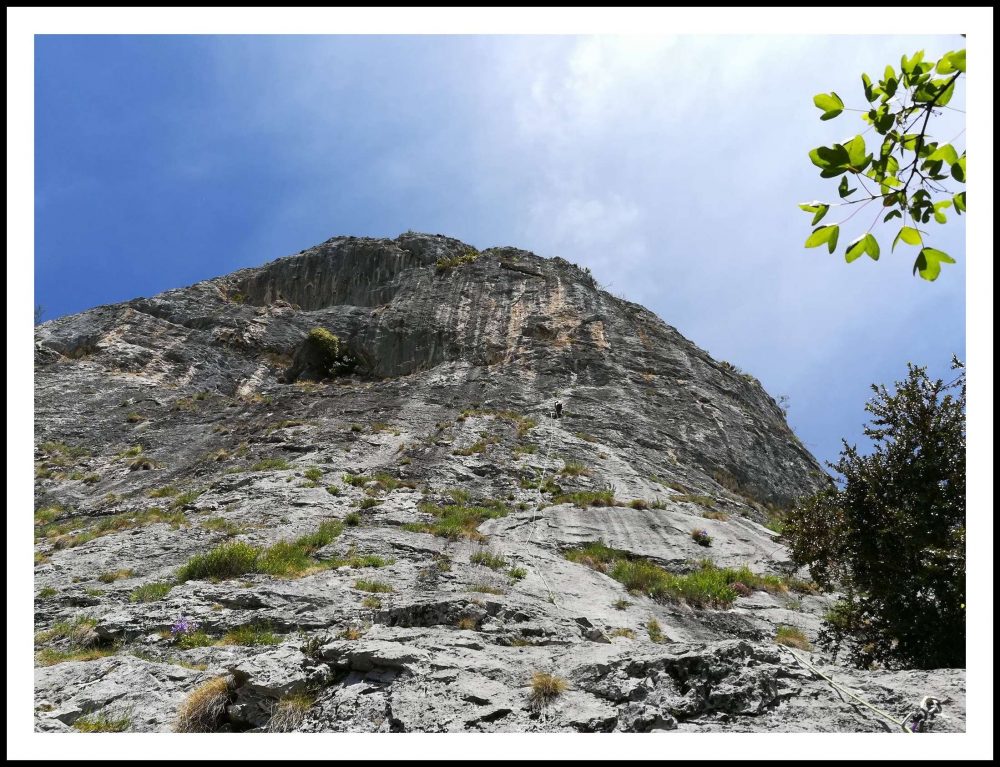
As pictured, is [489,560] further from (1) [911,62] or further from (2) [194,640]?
(1) [911,62]

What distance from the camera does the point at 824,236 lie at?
2809 millimetres

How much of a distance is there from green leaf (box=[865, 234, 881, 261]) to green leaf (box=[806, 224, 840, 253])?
0.20m

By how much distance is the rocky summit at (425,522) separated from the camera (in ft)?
18.8

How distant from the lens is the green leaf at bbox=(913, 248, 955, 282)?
2.74m

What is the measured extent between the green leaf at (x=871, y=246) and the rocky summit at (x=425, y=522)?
368cm

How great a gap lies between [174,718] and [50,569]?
821 centimetres

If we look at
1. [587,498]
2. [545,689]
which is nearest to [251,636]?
[545,689]

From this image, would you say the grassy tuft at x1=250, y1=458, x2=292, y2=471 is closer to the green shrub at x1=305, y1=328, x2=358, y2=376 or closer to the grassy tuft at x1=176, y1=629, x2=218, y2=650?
the grassy tuft at x1=176, y1=629, x2=218, y2=650

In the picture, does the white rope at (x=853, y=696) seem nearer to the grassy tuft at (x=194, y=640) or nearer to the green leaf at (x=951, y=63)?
the green leaf at (x=951, y=63)

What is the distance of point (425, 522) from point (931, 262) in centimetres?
1347

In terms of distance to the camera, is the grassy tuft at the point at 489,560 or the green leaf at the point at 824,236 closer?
the green leaf at the point at 824,236

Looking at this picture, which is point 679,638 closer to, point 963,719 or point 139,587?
point 963,719

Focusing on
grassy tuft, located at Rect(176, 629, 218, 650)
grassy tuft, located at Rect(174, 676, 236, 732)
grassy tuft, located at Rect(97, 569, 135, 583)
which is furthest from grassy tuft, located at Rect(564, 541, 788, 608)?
grassy tuft, located at Rect(97, 569, 135, 583)

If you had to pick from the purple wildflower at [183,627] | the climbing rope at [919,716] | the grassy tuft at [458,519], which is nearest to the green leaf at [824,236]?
the climbing rope at [919,716]
